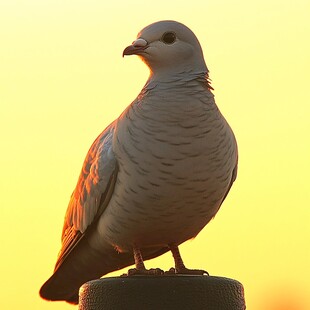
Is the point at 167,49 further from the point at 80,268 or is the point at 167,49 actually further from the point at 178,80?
the point at 80,268

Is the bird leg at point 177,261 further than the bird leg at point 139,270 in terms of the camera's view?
Yes

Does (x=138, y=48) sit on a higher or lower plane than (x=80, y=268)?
higher

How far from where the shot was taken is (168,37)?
5156 millimetres

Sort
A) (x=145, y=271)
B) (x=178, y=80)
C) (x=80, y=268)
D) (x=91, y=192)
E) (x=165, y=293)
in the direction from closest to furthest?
(x=165, y=293)
(x=145, y=271)
(x=178, y=80)
(x=91, y=192)
(x=80, y=268)

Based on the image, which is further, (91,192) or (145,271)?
(91,192)

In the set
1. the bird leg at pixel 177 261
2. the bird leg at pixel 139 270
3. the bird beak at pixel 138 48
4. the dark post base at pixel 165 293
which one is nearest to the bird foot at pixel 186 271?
the bird leg at pixel 177 261

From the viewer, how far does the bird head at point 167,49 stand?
512 cm

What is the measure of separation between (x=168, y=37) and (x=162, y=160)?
2.78ft

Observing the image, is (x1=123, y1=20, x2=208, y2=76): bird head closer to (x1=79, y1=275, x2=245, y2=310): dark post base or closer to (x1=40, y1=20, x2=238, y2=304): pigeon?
(x1=40, y1=20, x2=238, y2=304): pigeon

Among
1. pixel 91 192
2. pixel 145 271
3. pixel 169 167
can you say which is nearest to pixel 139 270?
pixel 145 271

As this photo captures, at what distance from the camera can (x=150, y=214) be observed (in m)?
4.96

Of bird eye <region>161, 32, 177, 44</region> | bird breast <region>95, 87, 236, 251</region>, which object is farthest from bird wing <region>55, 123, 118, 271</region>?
bird eye <region>161, 32, 177, 44</region>

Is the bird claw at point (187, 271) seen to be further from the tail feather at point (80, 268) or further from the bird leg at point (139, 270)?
the tail feather at point (80, 268)

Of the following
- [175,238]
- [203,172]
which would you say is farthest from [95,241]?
[203,172]
